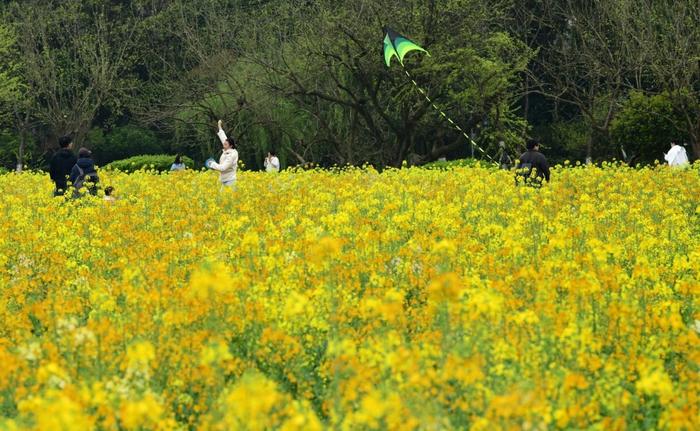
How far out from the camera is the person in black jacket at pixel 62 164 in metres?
15.4

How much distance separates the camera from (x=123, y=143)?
4588 centimetres

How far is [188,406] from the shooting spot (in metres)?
5.70

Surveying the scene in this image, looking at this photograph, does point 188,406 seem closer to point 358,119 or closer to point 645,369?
point 645,369

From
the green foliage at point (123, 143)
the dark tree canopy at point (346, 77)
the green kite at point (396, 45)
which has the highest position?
the green kite at point (396, 45)

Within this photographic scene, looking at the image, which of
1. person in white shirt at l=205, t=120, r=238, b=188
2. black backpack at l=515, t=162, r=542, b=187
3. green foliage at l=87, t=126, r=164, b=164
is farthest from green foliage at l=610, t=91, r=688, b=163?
green foliage at l=87, t=126, r=164, b=164

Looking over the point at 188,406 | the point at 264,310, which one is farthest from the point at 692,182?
the point at 188,406

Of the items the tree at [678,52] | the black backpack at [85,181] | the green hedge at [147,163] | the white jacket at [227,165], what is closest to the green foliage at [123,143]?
the green hedge at [147,163]

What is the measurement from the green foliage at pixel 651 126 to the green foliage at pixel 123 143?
79.0ft

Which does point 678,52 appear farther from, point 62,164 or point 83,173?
point 62,164

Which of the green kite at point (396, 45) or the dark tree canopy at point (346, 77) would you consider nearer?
the green kite at point (396, 45)

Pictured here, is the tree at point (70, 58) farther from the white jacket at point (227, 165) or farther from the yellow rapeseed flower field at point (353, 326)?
the yellow rapeseed flower field at point (353, 326)

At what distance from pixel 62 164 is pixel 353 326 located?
31.7ft

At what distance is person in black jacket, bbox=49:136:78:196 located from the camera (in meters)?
15.4

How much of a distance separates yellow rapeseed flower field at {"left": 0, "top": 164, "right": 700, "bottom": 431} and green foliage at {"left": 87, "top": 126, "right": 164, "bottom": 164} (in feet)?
113
